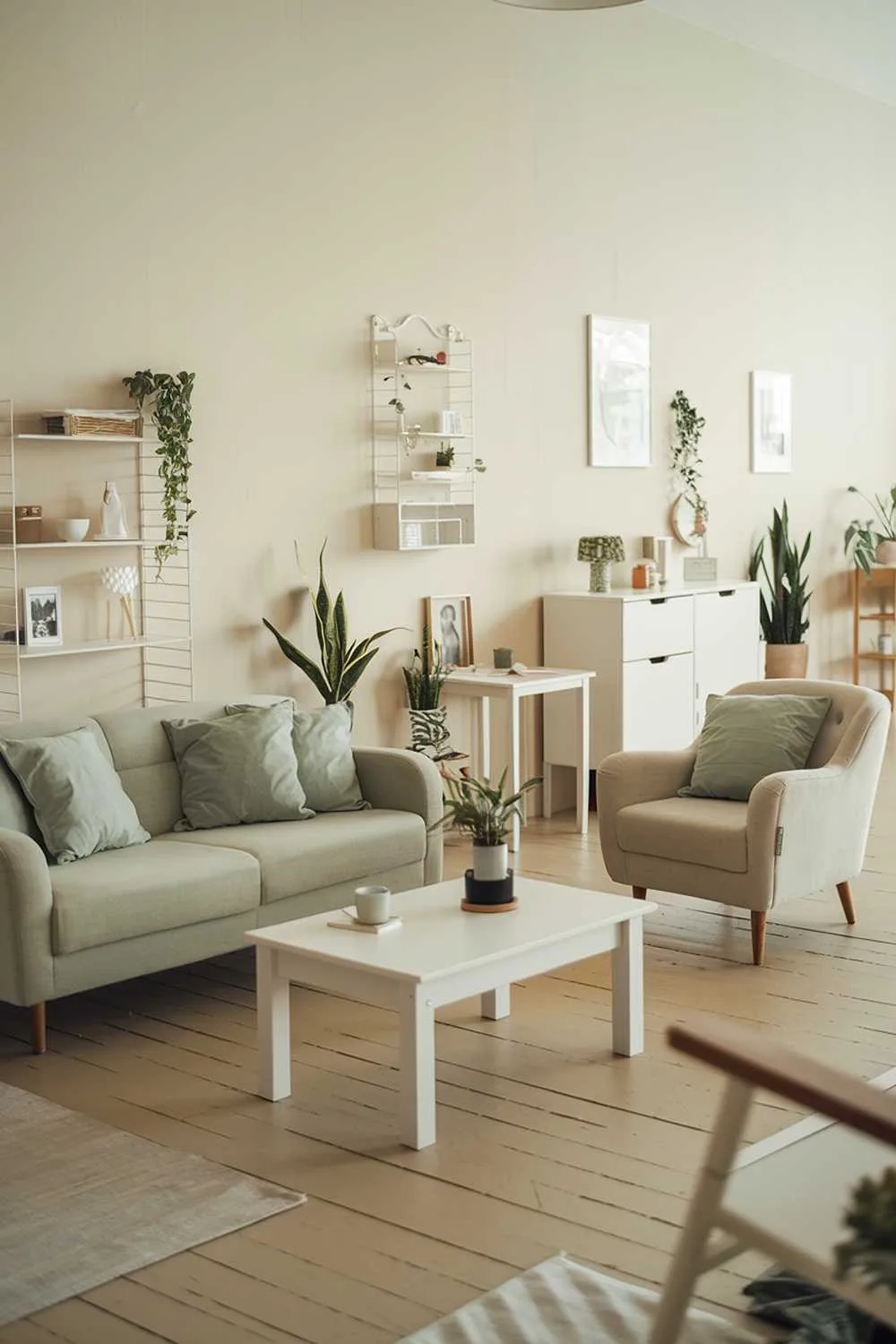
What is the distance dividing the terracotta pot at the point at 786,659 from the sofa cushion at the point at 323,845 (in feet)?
13.2

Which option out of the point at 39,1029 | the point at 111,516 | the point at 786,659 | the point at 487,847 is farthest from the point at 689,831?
the point at 786,659

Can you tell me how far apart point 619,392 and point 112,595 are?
10.1 ft

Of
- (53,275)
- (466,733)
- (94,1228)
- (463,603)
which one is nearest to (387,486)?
(463,603)

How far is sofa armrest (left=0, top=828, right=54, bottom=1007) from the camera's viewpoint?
3908 millimetres

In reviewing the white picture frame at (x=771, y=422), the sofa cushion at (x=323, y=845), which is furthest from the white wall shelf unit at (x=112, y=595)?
the white picture frame at (x=771, y=422)

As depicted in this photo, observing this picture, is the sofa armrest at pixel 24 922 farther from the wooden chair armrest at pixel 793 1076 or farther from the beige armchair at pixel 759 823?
the wooden chair armrest at pixel 793 1076

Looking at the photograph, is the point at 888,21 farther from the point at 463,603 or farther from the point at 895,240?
the point at 463,603

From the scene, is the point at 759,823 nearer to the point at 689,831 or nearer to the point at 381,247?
the point at 689,831

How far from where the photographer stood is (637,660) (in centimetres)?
688

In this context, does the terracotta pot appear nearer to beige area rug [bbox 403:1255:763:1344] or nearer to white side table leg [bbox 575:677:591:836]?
white side table leg [bbox 575:677:591:836]

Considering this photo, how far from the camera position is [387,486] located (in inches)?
249

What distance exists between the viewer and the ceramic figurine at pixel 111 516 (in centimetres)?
516

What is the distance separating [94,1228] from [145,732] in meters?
2.14

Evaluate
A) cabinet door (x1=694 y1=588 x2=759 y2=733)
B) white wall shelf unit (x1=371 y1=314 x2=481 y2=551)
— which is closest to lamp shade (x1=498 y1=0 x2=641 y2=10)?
white wall shelf unit (x1=371 y1=314 x2=481 y2=551)
